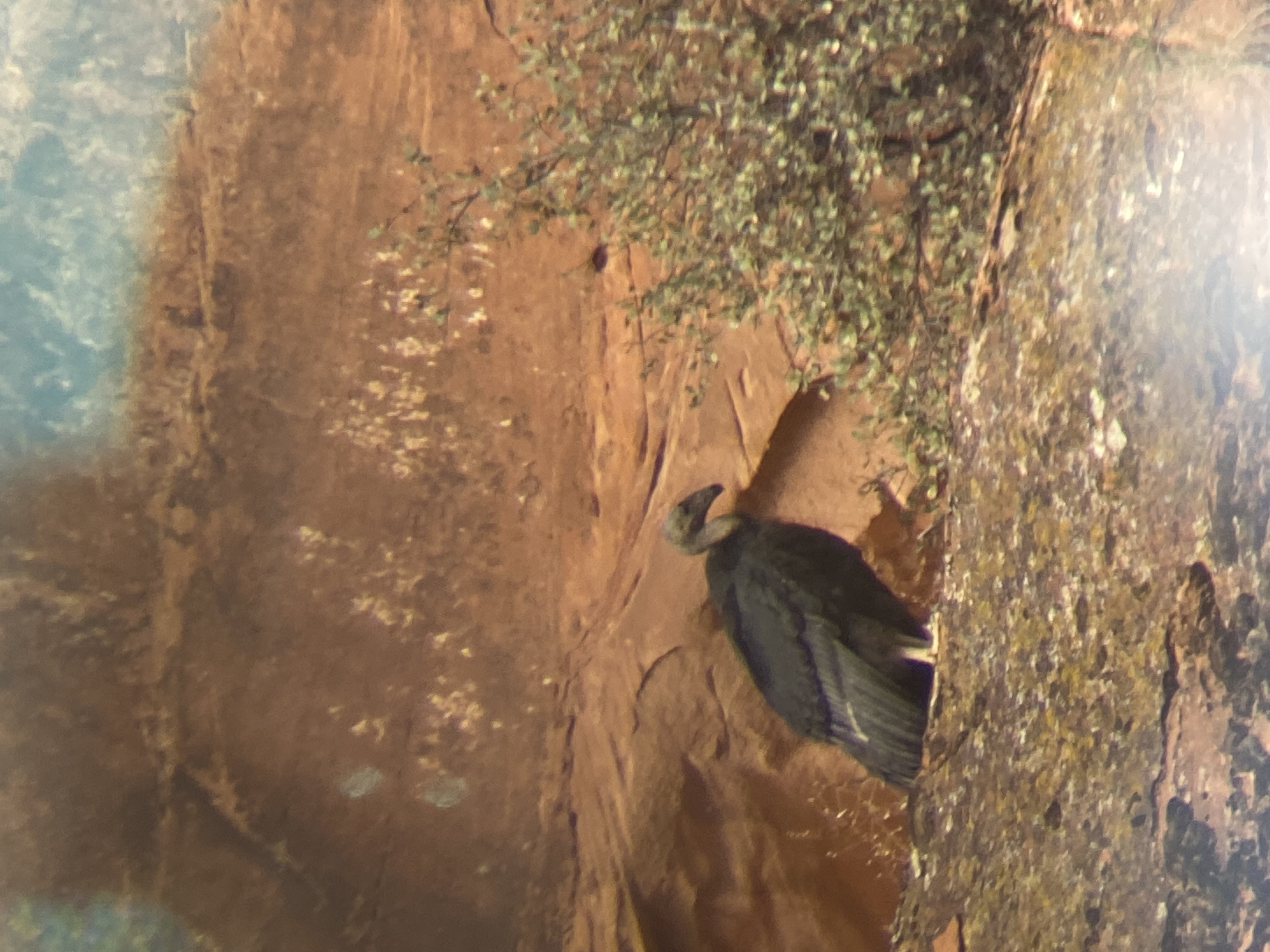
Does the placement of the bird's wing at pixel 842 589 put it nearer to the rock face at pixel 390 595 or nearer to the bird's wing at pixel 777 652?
the bird's wing at pixel 777 652

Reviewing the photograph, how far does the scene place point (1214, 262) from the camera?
55.4 inches

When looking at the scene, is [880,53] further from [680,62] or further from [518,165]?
[518,165]

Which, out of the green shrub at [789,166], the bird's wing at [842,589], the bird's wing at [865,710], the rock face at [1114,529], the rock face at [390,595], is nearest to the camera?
the rock face at [1114,529]

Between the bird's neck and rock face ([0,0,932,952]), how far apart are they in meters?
0.31

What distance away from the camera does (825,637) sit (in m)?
2.78

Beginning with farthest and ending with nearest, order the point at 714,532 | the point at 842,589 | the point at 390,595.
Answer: the point at 390,595, the point at 714,532, the point at 842,589

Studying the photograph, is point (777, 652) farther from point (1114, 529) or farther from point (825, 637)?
point (1114, 529)

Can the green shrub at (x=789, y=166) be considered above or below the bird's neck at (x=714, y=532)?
above

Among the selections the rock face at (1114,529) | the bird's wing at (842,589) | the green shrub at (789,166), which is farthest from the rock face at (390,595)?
the rock face at (1114,529)

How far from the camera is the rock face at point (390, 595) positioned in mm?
3068

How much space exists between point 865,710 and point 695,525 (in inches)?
31.5

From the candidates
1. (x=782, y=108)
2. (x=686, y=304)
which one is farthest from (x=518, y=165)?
(x=782, y=108)

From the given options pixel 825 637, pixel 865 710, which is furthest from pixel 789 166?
pixel 865 710

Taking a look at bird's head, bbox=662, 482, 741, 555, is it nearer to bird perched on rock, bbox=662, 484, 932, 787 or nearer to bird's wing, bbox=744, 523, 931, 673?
bird perched on rock, bbox=662, 484, 932, 787
